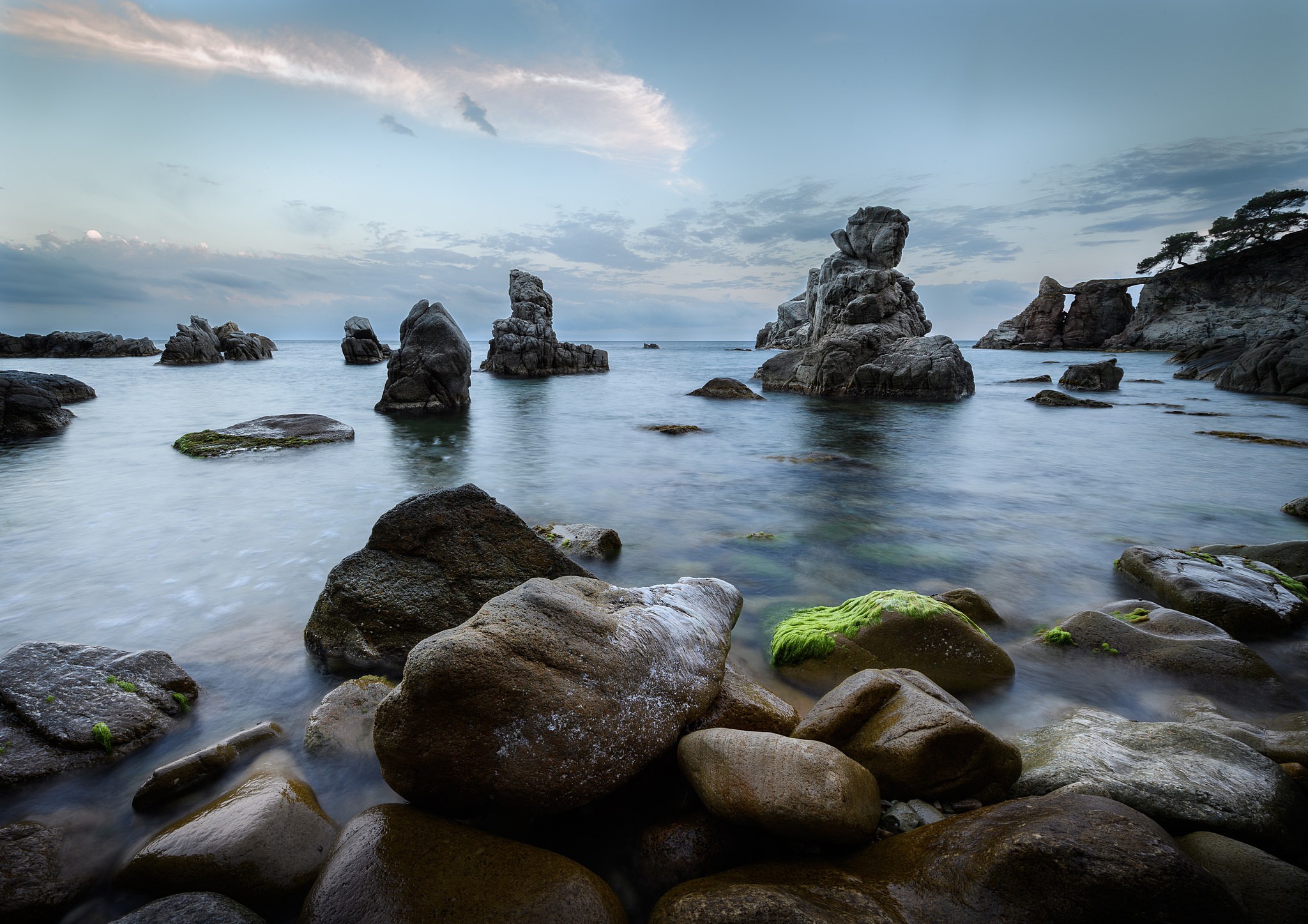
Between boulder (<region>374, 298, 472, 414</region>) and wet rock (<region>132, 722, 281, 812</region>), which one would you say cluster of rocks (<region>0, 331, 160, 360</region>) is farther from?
wet rock (<region>132, 722, 281, 812</region>)

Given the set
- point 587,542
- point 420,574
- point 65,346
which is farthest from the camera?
point 65,346

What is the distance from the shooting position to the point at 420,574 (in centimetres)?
494

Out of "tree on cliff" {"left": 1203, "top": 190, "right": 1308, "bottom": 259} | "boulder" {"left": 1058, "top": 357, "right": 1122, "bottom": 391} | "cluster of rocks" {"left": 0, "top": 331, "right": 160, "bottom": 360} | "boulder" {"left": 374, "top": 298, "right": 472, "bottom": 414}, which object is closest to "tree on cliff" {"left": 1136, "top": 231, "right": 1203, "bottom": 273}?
"tree on cliff" {"left": 1203, "top": 190, "right": 1308, "bottom": 259}

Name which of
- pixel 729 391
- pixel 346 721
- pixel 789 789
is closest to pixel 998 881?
pixel 789 789

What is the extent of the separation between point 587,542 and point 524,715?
4.65 metres

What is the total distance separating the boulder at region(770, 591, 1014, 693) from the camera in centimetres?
462

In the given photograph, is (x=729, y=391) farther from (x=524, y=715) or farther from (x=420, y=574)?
(x=524, y=715)

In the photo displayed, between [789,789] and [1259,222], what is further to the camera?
[1259,222]

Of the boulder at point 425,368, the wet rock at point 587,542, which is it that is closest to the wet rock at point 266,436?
the boulder at point 425,368

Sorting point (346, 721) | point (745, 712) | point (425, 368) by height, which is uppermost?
point (425, 368)

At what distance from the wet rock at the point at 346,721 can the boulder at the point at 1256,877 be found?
4.16 meters

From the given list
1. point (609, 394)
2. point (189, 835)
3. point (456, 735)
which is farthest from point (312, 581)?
point (609, 394)

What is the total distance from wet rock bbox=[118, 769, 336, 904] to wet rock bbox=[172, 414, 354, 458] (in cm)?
1311

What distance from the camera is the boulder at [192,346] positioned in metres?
48.9
